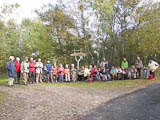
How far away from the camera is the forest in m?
15.6

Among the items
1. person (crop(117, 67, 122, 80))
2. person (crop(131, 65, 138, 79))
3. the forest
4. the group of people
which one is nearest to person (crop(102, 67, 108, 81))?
the group of people

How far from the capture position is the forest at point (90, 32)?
15.6 meters

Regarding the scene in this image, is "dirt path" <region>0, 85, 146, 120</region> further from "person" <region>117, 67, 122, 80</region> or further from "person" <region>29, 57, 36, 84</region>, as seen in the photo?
"person" <region>117, 67, 122, 80</region>

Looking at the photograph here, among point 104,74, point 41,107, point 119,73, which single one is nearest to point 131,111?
point 41,107

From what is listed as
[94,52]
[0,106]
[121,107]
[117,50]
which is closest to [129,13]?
[117,50]

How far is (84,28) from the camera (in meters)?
17.3

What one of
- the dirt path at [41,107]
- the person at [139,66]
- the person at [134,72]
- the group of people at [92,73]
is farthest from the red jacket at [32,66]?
the person at [139,66]

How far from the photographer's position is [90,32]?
17.2m

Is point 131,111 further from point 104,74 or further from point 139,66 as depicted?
point 139,66

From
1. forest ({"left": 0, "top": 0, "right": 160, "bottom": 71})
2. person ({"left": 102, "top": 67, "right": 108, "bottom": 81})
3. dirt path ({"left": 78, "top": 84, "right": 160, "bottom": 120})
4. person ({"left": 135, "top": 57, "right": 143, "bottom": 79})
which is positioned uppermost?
forest ({"left": 0, "top": 0, "right": 160, "bottom": 71})

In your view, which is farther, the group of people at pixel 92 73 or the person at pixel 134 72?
the person at pixel 134 72

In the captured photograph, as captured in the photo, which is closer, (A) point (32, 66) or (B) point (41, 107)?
(B) point (41, 107)

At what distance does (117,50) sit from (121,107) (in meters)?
14.2

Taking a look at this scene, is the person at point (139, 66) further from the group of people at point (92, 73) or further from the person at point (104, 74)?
the person at point (104, 74)
